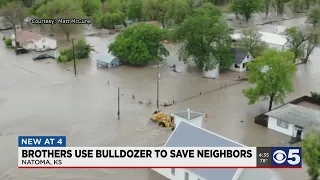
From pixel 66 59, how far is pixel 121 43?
5323mm

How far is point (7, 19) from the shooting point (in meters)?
51.1

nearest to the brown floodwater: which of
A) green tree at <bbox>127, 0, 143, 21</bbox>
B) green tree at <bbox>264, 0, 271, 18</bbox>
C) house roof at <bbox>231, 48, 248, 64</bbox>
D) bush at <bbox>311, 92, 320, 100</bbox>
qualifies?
house roof at <bbox>231, 48, 248, 64</bbox>

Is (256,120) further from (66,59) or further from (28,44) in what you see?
(28,44)

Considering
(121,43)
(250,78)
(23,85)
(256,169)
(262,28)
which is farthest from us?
(262,28)

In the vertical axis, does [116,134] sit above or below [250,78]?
below

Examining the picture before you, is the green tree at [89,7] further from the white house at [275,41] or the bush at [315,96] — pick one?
the bush at [315,96]

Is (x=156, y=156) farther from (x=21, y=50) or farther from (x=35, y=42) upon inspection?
(x=35, y=42)

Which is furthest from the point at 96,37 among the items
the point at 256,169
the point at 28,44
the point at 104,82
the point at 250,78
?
the point at 256,169

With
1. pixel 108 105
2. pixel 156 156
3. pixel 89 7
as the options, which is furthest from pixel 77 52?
pixel 156 156

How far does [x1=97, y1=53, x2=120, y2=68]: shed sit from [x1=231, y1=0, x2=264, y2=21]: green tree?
23.7m

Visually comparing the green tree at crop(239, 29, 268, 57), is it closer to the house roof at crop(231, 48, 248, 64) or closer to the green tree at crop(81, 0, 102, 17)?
the house roof at crop(231, 48, 248, 64)

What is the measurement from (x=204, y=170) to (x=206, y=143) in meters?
1.51

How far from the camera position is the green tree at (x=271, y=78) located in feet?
87.0

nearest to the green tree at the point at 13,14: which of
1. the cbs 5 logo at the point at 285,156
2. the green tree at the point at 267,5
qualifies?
the green tree at the point at 267,5
